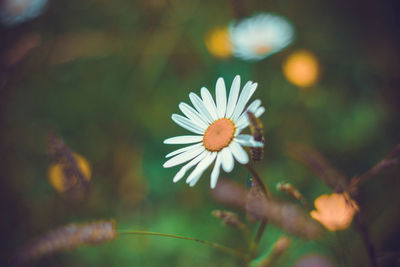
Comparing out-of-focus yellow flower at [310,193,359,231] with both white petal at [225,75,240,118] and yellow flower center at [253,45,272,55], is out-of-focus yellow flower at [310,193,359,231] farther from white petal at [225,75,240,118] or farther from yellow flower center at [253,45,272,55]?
yellow flower center at [253,45,272,55]

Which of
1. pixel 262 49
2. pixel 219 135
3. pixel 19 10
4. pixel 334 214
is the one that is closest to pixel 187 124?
pixel 219 135

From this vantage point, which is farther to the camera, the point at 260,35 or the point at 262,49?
the point at 260,35

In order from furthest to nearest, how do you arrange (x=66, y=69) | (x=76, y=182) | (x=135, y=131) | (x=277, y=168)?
(x=66, y=69) → (x=135, y=131) → (x=277, y=168) → (x=76, y=182)

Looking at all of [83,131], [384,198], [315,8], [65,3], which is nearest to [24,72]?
[83,131]

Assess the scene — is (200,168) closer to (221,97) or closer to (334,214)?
(221,97)

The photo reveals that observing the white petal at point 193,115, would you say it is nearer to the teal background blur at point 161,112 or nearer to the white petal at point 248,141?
the white petal at point 248,141

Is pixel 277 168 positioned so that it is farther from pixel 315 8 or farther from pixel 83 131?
pixel 83 131

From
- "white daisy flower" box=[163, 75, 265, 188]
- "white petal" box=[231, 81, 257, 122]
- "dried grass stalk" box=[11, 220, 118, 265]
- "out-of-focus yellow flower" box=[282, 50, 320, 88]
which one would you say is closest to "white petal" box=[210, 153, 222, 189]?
"white daisy flower" box=[163, 75, 265, 188]
